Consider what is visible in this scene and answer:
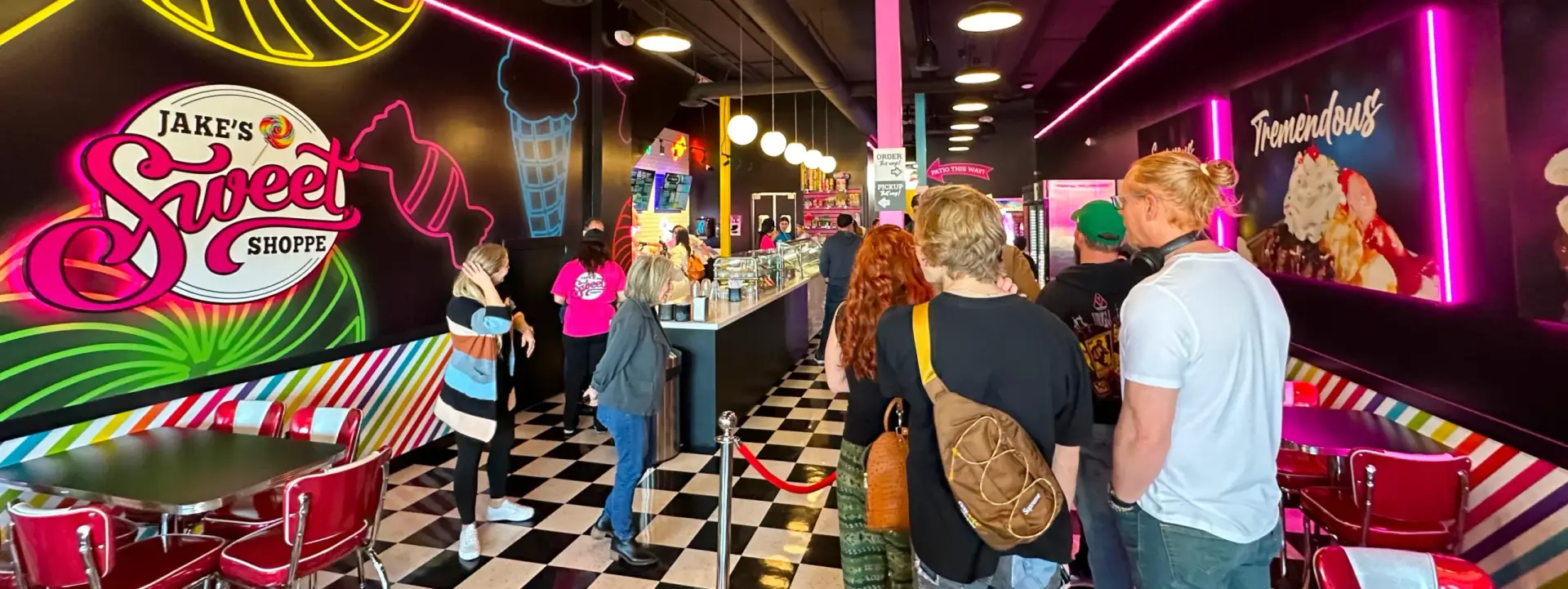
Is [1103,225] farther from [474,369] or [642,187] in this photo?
[642,187]

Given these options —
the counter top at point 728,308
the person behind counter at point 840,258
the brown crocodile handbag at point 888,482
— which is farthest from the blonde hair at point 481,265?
Result: the person behind counter at point 840,258

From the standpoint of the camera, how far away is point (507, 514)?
376 cm

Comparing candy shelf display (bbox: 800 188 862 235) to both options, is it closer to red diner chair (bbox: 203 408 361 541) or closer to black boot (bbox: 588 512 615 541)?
black boot (bbox: 588 512 615 541)

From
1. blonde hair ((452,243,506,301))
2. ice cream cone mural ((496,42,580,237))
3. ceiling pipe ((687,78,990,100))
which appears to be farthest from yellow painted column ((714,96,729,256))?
blonde hair ((452,243,506,301))

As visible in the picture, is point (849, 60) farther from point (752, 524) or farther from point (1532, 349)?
point (1532, 349)

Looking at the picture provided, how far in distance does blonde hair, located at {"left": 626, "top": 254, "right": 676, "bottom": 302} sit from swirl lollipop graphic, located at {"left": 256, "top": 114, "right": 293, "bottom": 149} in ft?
6.96

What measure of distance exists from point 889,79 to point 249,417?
13.5 ft

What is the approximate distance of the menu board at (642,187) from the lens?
435 inches

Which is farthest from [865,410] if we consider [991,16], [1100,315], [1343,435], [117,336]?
[991,16]

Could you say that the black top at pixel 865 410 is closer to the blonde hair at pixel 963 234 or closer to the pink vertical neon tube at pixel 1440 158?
the blonde hair at pixel 963 234

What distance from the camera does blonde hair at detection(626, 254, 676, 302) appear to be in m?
3.24

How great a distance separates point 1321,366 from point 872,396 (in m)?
2.92

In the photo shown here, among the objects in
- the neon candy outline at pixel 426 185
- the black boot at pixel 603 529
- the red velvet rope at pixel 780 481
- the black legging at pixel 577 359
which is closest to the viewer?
the red velvet rope at pixel 780 481

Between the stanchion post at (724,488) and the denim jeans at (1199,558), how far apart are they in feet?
4.30
